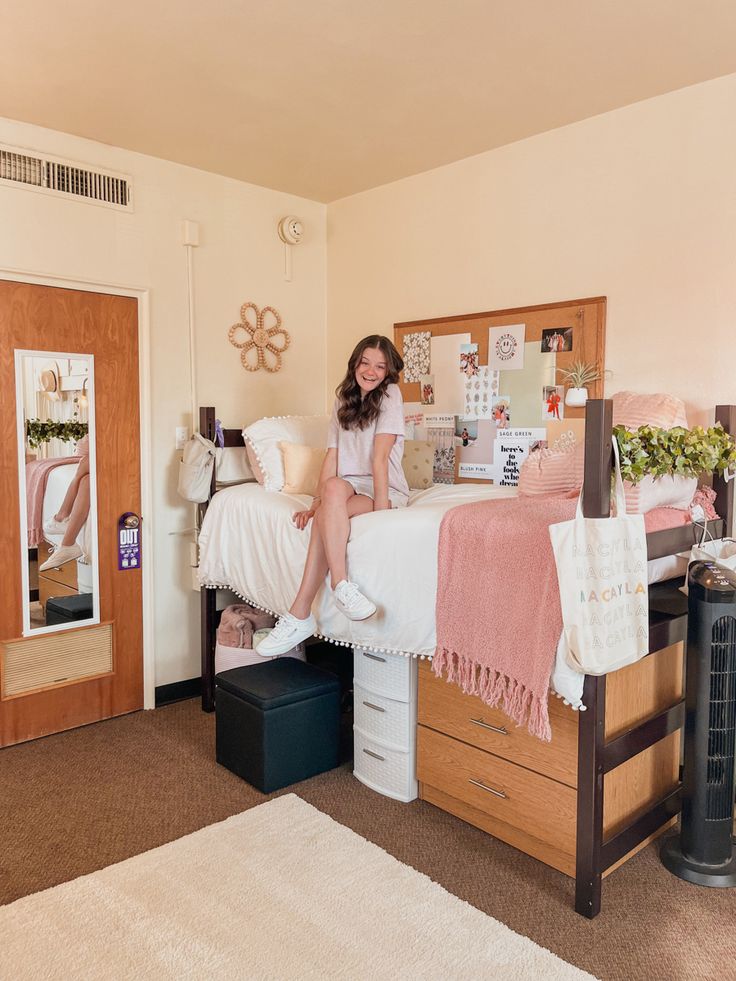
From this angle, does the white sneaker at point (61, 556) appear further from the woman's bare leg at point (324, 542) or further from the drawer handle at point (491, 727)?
the drawer handle at point (491, 727)

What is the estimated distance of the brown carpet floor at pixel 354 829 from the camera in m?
1.96

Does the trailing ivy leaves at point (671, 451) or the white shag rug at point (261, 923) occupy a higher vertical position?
the trailing ivy leaves at point (671, 451)

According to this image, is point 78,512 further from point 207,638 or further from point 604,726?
point 604,726

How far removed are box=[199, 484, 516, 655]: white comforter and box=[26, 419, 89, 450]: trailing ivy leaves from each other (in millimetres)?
673

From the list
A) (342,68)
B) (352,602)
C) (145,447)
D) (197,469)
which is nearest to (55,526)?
(145,447)

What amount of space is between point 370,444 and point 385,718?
105cm

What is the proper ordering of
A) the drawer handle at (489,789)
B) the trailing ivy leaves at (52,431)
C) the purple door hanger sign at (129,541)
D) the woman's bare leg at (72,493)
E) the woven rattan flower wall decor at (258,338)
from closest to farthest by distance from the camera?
the drawer handle at (489,789)
the trailing ivy leaves at (52,431)
the woman's bare leg at (72,493)
the purple door hanger sign at (129,541)
the woven rattan flower wall decor at (258,338)

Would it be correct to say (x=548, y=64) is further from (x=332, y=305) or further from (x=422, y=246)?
(x=332, y=305)

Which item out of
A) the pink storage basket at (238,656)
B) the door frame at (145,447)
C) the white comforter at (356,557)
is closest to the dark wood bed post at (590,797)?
the white comforter at (356,557)

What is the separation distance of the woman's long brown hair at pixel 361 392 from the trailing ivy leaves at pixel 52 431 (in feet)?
4.02

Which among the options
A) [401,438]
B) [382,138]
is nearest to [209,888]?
[401,438]

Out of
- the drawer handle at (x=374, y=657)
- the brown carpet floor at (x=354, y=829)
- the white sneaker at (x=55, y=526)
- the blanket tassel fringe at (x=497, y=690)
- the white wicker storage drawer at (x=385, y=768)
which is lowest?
the brown carpet floor at (x=354, y=829)

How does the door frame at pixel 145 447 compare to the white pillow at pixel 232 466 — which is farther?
the white pillow at pixel 232 466

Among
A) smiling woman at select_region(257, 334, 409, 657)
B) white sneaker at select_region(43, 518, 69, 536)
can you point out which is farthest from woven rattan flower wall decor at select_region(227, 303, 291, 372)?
white sneaker at select_region(43, 518, 69, 536)
